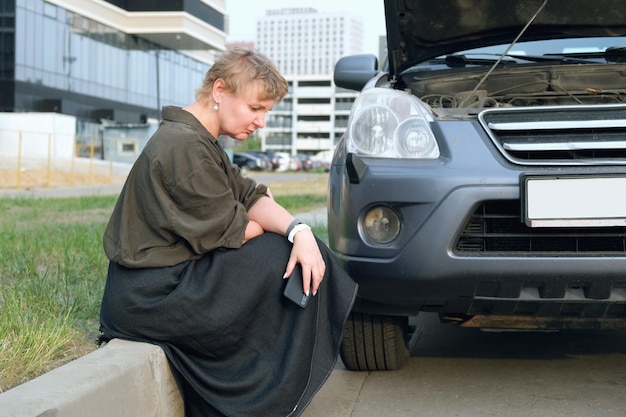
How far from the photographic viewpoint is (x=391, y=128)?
11.2ft

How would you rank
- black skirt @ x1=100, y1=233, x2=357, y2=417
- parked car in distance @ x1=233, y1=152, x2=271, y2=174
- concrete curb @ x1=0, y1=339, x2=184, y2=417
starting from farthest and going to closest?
parked car in distance @ x1=233, y1=152, x2=271, y2=174 < black skirt @ x1=100, y1=233, x2=357, y2=417 < concrete curb @ x1=0, y1=339, x2=184, y2=417

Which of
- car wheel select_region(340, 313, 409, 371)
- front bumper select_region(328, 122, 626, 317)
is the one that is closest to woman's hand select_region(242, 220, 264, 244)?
front bumper select_region(328, 122, 626, 317)

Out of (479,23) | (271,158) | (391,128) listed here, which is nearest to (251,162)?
(271,158)

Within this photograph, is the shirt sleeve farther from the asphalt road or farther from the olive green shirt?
the asphalt road

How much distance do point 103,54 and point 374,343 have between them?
51.0 meters

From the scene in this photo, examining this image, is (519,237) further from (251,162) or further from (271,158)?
(271,158)

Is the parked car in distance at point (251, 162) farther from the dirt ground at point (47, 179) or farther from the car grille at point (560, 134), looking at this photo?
the car grille at point (560, 134)

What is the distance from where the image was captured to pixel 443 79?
4145 millimetres

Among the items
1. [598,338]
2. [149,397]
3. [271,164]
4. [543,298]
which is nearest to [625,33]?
[598,338]

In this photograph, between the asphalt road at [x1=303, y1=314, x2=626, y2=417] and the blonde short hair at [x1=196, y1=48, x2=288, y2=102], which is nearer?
the blonde short hair at [x1=196, y1=48, x2=288, y2=102]

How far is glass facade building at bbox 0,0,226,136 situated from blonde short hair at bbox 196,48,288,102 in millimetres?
42042

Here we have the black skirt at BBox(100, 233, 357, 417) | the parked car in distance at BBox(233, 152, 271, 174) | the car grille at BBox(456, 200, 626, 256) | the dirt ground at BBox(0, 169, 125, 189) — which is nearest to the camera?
the black skirt at BBox(100, 233, 357, 417)

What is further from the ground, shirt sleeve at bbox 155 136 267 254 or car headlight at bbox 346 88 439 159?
car headlight at bbox 346 88 439 159

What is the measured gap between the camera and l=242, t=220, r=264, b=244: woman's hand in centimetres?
304
